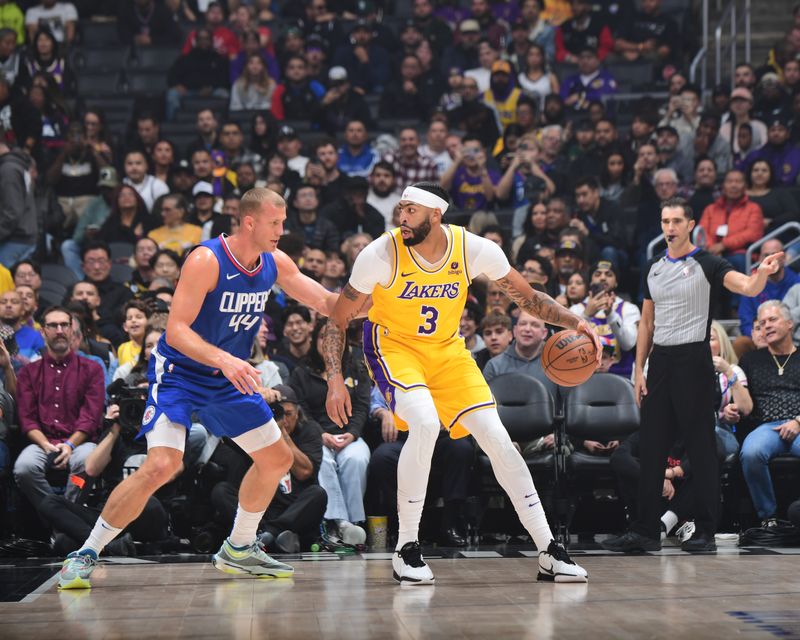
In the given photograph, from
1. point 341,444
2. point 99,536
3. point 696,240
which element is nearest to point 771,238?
point 696,240

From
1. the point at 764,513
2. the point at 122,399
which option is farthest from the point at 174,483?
the point at 764,513

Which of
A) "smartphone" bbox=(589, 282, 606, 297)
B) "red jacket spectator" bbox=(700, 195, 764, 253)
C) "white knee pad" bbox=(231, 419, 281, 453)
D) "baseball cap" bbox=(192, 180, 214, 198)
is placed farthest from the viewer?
"baseball cap" bbox=(192, 180, 214, 198)

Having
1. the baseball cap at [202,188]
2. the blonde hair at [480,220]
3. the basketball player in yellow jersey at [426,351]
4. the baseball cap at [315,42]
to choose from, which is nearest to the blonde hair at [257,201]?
the basketball player in yellow jersey at [426,351]

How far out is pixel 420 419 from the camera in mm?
5656

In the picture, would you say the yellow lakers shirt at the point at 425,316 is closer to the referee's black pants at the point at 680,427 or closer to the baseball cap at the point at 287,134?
the referee's black pants at the point at 680,427

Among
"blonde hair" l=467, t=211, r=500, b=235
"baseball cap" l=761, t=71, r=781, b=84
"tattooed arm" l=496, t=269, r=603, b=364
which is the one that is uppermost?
"baseball cap" l=761, t=71, r=781, b=84

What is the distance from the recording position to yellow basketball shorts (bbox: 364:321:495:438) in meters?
5.82

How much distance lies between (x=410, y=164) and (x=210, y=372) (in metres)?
6.94

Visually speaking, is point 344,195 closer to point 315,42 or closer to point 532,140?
point 532,140

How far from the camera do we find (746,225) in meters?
11.0

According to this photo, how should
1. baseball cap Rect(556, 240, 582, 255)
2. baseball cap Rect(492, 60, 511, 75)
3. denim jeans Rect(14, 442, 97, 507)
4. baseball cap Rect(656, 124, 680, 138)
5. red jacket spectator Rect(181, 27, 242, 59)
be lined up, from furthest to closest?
red jacket spectator Rect(181, 27, 242, 59) → baseball cap Rect(492, 60, 511, 75) → baseball cap Rect(656, 124, 680, 138) → baseball cap Rect(556, 240, 582, 255) → denim jeans Rect(14, 442, 97, 507)

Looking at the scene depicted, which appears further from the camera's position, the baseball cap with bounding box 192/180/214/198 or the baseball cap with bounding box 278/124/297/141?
the baseball cap with bounding box 278/124/297/141

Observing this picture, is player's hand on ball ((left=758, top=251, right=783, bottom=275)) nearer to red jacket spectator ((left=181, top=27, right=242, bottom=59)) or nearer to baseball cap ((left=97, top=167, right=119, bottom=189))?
baseball cap ((left=97, top=167, right=119, bottom=189))

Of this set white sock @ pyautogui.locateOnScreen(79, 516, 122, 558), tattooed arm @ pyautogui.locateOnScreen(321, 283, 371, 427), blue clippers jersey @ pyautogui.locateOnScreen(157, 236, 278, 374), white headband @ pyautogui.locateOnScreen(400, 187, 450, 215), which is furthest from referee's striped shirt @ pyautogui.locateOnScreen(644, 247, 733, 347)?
white sock @ pyautogui.locateOnScreen(79, 516, 122, 558)
